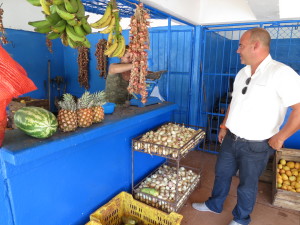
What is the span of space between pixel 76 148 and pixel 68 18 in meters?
1.08

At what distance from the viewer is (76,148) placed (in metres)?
1.85

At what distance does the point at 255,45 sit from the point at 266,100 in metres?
0.58

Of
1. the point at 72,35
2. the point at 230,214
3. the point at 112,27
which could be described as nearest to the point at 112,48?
the point at 112,27

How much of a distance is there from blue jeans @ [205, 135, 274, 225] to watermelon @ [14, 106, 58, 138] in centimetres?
187

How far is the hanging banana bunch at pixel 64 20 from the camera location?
1492 millimetres

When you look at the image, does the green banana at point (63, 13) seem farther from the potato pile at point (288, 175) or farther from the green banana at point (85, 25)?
the potato pile at point (288, 175)

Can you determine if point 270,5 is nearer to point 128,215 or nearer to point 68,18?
point 68,18

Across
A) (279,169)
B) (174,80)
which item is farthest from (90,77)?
(279,169)

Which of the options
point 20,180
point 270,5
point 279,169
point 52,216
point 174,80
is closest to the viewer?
point 20,180

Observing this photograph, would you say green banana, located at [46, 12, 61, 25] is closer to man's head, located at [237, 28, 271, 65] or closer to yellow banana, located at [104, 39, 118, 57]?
yellow banana, located at [104, 39, 118, 57]

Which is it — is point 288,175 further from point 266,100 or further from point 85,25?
point 85,25

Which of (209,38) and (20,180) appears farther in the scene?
(209,38)

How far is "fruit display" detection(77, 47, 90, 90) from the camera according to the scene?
18.6ft

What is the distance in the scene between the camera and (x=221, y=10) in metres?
3.76
